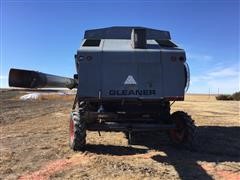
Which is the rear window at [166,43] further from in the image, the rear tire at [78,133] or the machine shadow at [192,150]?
the rear tire at [78,133]

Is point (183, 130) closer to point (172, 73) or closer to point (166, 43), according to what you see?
point (172, 73)

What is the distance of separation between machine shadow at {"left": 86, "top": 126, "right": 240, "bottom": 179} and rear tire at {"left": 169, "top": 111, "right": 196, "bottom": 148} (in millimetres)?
245

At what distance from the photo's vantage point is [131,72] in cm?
1241

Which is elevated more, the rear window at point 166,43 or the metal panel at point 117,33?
the metal panel at point 117,33

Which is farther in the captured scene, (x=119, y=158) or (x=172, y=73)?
(x=172, y=73)

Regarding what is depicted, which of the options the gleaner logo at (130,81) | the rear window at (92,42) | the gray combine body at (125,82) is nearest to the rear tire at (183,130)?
the gray combine body at (125,82)

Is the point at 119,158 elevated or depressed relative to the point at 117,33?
depressed

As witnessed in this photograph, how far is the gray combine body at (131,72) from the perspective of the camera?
486 inches

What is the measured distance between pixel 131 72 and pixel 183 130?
2.46 meters

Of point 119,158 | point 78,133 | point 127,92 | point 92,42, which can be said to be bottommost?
point 119,158

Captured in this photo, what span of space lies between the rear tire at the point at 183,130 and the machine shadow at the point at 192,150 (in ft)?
0.80

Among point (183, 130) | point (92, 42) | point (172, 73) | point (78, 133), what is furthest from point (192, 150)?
point (92, 42)

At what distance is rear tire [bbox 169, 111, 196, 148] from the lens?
42.9 feet

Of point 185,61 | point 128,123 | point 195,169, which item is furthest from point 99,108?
point 195,169
